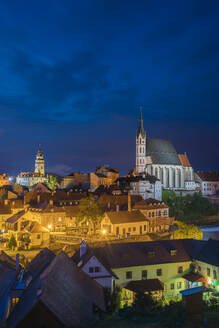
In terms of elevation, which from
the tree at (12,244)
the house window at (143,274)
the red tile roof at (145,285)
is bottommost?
the red tile roof at (145,285)

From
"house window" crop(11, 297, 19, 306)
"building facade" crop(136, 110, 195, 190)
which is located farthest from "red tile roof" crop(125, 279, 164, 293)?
"building facade" crop(136, 110, 195, 190)

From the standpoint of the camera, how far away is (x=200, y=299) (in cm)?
2094

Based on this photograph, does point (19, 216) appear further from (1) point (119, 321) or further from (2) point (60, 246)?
(1) point (119, 321)

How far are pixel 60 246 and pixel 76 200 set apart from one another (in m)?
19.1

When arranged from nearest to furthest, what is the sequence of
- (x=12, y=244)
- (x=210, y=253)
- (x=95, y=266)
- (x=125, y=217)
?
(x=95, y=266)
(x=210, y=253)
(x=12, y=244)
(x=125, y=217)

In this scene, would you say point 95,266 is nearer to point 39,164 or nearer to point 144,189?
point 144,189

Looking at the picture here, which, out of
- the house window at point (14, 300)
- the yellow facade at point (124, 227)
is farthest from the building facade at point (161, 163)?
the house window at point (14, 300)

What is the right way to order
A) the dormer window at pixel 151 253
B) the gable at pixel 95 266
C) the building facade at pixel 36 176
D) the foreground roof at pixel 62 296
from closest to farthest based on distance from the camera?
the foreground roof at pixel 62 296, the gable at pixel 95 266, the dormer window at pixel 151 253, the building facade at pixel 36 176

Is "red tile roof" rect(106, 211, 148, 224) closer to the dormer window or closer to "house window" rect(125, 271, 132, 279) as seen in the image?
the dormer window

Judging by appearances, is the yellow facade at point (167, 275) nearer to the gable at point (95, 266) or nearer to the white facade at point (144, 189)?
the gable at point (95, 266)

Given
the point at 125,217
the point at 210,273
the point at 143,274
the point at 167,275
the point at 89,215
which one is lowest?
the point at 167,275

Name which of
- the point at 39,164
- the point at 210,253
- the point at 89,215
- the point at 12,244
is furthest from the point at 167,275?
the point at 39,164

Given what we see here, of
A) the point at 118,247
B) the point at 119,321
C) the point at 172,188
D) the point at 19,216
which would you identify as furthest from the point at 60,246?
the point at 172,188

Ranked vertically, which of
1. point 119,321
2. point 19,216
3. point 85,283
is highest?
point 19,216
